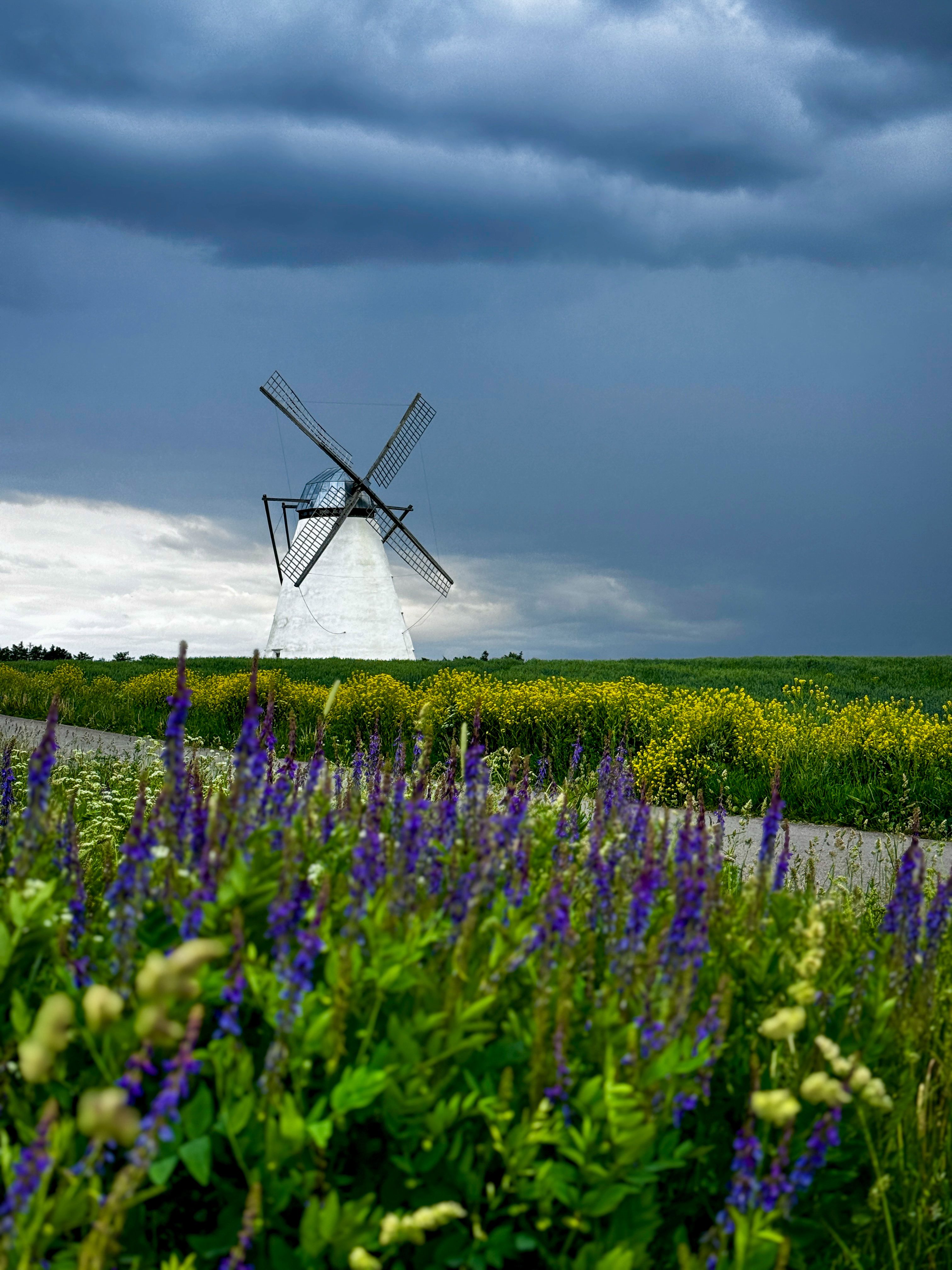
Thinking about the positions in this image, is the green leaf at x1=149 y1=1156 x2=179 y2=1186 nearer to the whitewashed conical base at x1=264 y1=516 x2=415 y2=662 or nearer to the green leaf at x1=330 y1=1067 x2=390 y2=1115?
the green leaf at x1=330 y1=1067 x2=390 y2=1115

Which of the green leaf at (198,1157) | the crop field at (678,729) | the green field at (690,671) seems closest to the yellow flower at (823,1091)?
the green leaf at (198,1157)

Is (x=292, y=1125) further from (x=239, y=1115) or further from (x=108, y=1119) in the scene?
(x=108, y=1119)

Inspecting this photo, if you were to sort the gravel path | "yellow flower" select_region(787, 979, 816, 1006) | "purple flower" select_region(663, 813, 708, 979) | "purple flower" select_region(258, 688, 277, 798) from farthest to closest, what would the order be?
1. the gravel path
2. "purple flower" select_region(258, 688, 277, 798)
3. "purple flower" select_region(663, 813, 708, 979)
4. "yellow flower" select_region(787, 979, 816, 1006)

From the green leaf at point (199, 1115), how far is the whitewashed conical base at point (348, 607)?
112 ft

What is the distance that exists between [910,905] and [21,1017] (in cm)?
300

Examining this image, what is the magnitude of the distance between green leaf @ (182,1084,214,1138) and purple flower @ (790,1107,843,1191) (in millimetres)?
1468

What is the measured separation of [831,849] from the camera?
34.2ft

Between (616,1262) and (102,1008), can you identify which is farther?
(616,1262)

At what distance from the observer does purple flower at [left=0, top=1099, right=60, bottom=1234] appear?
1.86 meters

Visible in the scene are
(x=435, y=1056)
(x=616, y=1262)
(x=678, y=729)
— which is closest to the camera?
(x=616, y=1262)

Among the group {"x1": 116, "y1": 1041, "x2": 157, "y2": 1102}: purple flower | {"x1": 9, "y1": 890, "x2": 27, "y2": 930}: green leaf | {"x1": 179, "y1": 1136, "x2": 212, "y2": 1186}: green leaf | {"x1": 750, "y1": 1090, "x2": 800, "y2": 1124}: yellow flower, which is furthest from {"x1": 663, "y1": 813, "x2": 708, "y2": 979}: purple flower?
{"x1": 9, "y1": 890, "x2": 27, "y2": 930}: green leaf

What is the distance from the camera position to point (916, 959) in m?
3.71

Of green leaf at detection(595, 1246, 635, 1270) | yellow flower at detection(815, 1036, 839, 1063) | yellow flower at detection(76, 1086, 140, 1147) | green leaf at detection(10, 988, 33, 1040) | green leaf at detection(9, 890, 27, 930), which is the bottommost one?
green leaf at detection(595, 1246, 635, 1270)

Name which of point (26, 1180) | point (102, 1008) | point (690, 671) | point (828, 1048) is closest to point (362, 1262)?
point (26, 1180)
